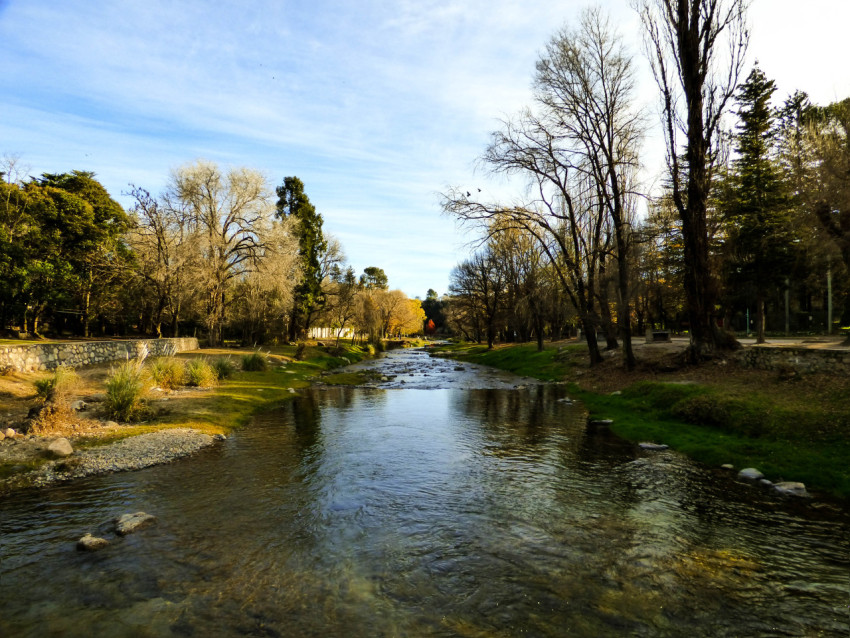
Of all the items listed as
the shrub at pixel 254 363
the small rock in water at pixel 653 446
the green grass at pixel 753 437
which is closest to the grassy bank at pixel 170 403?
the shrub at pixel 254 363

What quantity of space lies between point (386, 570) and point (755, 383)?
1371 cm

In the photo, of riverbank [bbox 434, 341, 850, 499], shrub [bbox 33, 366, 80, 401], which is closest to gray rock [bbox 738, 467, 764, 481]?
riverbank [bbox 434, 341, 850, 499]

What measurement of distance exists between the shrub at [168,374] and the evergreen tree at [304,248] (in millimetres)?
30184

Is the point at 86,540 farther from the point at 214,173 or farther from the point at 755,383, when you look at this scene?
the point at 214,173

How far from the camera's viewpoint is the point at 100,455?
9859 millimetres

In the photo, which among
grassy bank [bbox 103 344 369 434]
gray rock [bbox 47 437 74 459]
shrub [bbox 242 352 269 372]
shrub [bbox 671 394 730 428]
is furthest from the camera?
shrub [bbox 242 352 269 372]

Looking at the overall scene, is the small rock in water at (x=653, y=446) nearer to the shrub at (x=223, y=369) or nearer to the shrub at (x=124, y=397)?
the shrub at (x=124, y=397)

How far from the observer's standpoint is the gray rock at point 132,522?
260 inches

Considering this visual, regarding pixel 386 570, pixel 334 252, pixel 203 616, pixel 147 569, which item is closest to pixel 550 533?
pixel 386 570

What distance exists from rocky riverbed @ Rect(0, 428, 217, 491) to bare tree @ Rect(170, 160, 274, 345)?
1012 inches

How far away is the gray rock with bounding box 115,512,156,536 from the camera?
21.6 ft

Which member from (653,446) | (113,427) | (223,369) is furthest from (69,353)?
(653,446)

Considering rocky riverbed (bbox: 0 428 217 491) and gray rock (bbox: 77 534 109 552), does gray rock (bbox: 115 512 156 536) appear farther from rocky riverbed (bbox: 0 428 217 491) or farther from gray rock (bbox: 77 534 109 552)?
rocky riverbed (bbox: 0 428 217 491)

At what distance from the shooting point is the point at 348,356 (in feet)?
155
